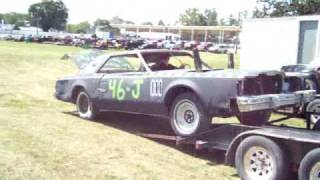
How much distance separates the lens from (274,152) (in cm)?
631

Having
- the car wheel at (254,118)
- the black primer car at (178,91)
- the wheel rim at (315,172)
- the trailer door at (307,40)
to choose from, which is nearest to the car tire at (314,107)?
the black primer car at (178,91)

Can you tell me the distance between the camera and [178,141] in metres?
8.02

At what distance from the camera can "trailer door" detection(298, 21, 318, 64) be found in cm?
1950

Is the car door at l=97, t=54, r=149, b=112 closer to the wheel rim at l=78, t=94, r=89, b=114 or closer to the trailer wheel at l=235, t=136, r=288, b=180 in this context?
the wheel rim at l=78, t=94, r=89, b=114

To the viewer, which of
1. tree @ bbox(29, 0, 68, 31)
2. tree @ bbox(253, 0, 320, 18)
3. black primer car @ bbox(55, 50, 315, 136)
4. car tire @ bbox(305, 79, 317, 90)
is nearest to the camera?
black primer car @ bbox(55, 50, 315, 136)

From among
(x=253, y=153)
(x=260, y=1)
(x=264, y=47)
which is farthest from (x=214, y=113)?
(x=260, y=1)

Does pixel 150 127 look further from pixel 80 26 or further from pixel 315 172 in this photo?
pixel 80 26

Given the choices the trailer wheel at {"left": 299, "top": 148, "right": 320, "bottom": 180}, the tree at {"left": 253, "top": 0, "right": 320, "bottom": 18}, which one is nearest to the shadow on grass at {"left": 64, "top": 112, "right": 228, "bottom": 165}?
the trailer wheel at {"left": 299, "top": 148, "right": 320, "bottom": 180}

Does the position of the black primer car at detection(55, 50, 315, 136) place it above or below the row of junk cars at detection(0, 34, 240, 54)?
above

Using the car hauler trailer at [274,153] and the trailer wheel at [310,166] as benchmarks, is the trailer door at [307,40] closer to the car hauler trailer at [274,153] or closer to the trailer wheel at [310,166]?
the car hauler trailer at [274,153]

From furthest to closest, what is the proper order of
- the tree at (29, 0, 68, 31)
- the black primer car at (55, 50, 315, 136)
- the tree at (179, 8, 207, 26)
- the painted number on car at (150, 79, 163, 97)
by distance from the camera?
the tree at (179, 8, 207, 26)
the tree at (29, 0, 68, 31)
the painted number on car at (150, 79, 163, 97)
the black primer car at (55, 50, 315, 136)

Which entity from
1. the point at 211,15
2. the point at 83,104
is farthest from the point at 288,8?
the point at 211,15

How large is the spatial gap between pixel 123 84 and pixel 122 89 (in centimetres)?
9

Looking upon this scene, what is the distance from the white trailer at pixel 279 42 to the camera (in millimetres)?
19656
